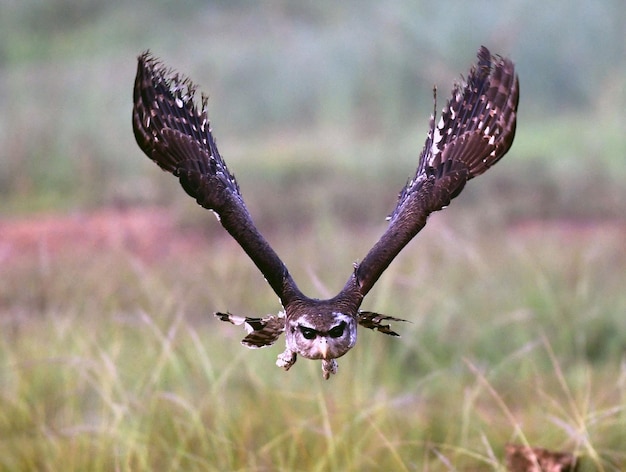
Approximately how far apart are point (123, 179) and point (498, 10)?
4.37 meters

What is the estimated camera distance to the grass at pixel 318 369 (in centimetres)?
338

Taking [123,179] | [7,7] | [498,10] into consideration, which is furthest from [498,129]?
[7,7]

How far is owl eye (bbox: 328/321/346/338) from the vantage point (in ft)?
4.94

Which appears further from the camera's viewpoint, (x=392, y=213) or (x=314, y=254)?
(x=314, y=254)

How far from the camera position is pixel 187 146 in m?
1.80

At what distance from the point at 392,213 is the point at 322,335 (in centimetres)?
41

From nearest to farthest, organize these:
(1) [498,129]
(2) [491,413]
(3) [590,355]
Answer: (1) [498,129] < (2) [491,413] < (3) [590,355]

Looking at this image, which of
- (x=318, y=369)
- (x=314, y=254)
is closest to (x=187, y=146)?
(x=318, y=369)

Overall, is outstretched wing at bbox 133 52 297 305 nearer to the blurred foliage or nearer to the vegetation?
the vegetation

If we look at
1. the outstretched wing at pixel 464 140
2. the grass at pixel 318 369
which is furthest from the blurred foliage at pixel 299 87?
the outstretched wing at pixel 464 140

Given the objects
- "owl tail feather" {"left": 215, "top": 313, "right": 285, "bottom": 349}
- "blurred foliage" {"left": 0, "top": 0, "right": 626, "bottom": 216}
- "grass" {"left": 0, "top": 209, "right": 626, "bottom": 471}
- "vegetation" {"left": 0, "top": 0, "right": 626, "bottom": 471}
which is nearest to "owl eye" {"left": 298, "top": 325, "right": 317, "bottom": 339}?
"owl tail feather" {"left": 215, "top": 313, "right": 285, "bottom": 349}

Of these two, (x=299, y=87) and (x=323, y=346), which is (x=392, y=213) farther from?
(x=299, y=87)

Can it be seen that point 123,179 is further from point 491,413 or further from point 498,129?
point 498,129

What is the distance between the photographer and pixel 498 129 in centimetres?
188
